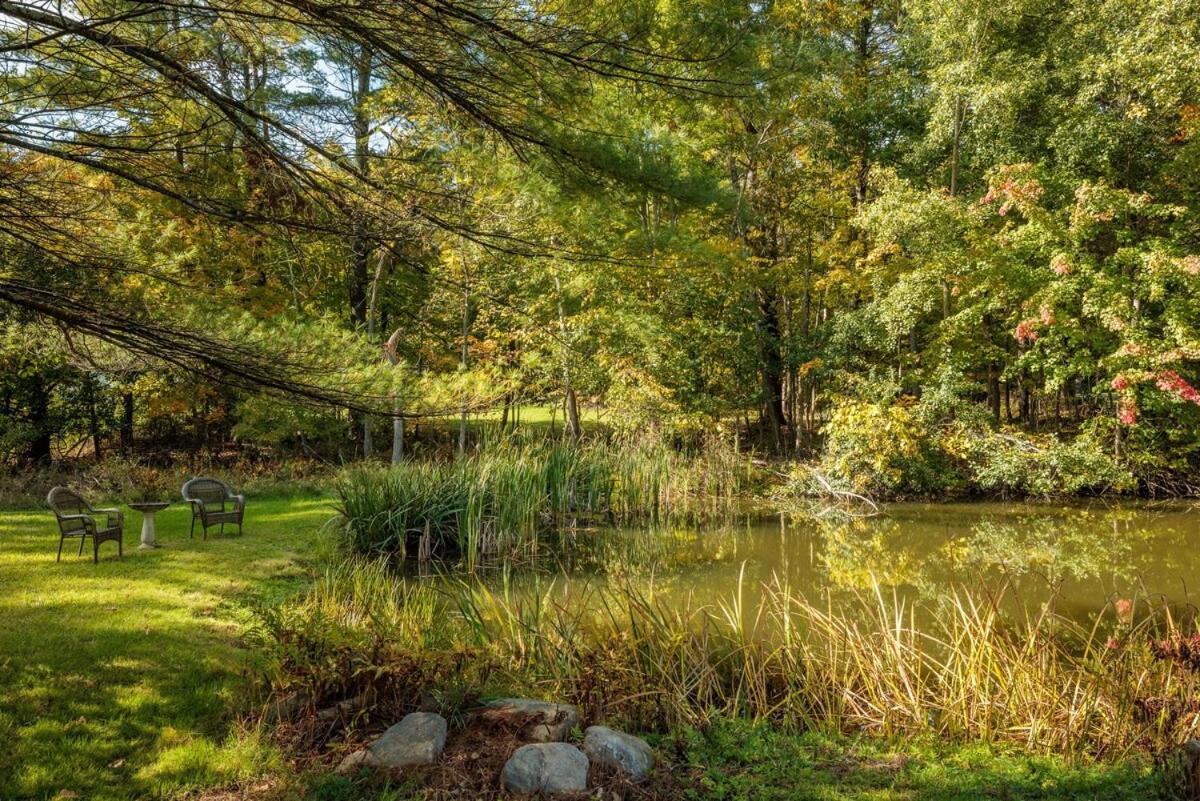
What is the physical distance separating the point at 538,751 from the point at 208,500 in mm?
6422

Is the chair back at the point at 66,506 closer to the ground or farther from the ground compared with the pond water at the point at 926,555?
farther from the ground

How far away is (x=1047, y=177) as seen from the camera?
38.9ft

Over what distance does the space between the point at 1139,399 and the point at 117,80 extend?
45.3 feet

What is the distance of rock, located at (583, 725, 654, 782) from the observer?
114 inches

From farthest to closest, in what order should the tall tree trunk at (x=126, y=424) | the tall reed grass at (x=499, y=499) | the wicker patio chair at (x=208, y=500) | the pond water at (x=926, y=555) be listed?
1. the tall tree trunk at (x=126, y=424)
2. the tall reed grass at (x=499, y=499)
3. the wicker patio chair at (x=208, y=500)
4. the pond water at (x=926, y=555)

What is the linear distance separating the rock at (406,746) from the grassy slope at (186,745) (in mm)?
122

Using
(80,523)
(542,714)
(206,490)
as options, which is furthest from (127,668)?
(206,490)

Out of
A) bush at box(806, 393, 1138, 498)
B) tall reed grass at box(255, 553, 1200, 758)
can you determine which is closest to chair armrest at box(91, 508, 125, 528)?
tall reed grass at box(255, 553, 1200, 758)

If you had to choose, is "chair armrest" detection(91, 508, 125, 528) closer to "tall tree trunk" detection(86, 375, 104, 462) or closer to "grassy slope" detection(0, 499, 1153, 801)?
"grassy slope" detection(0, 499, 1153, 801)

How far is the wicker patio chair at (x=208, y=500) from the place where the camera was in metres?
7.22

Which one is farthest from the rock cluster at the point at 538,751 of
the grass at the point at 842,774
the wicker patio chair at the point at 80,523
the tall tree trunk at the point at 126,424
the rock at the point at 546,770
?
the tall tree trunk at the point at 126,424

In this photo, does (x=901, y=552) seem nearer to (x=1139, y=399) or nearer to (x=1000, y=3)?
(x=1139, y=399)

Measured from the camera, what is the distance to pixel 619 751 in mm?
2953

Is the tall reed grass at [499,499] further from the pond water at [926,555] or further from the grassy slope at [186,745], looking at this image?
the grassy slope at [186,745]
